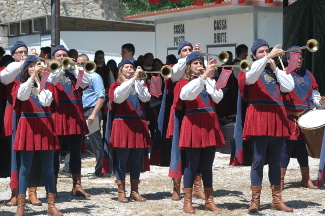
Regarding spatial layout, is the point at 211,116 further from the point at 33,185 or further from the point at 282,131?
the point at 33,185

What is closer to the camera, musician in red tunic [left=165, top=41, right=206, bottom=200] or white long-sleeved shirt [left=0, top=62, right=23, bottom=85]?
white long-sleeved shirt [left=0, top=62, right=23, bottom=85]

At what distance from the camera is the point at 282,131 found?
664 centimetres

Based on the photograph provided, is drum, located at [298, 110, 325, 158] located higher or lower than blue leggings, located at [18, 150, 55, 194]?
higher

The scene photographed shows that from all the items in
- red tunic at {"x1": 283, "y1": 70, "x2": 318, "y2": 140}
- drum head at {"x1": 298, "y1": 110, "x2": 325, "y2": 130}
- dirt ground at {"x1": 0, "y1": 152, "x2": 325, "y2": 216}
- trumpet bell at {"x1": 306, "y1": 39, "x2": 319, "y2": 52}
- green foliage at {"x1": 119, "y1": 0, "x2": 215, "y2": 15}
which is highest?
green foliage at {"x1": 119, "y1": 0, "x2": 215, "y2": 15}

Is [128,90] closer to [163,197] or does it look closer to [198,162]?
[198,162]

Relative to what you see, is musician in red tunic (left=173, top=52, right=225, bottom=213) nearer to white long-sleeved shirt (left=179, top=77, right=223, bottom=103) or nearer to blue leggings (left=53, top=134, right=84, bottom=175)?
white long-sleeved shirt (left=179, top=77, right=223, bottom=103)

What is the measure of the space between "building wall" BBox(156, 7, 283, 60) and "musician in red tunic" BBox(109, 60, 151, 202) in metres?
7.49

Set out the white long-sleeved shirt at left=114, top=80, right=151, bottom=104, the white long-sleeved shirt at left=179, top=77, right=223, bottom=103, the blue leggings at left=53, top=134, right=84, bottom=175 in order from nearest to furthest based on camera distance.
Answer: the white long-sleeved shirt at left=179, top=77, right=223, bottom=103, the white long-sleeved shirt at left=114, top=80, right=151, bottom=104, the blue leggings at left=53, top=134, right=84, bottom=175

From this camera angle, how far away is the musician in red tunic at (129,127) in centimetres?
742

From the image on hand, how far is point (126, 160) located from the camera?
299 inches

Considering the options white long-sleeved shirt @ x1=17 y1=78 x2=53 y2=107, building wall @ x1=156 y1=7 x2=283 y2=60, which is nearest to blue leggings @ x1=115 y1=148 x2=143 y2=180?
white long-sleeved shirt @ x1=17 y1=78 x2=53 y2=107

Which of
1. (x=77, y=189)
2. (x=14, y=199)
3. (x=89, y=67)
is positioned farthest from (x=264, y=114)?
(x=14, y=199)

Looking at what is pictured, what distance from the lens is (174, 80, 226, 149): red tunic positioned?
6.65m

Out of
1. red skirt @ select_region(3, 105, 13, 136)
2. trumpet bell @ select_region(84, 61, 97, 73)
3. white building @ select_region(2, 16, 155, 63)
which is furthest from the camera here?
white building @ select_region(2, 16, 155, 63)
